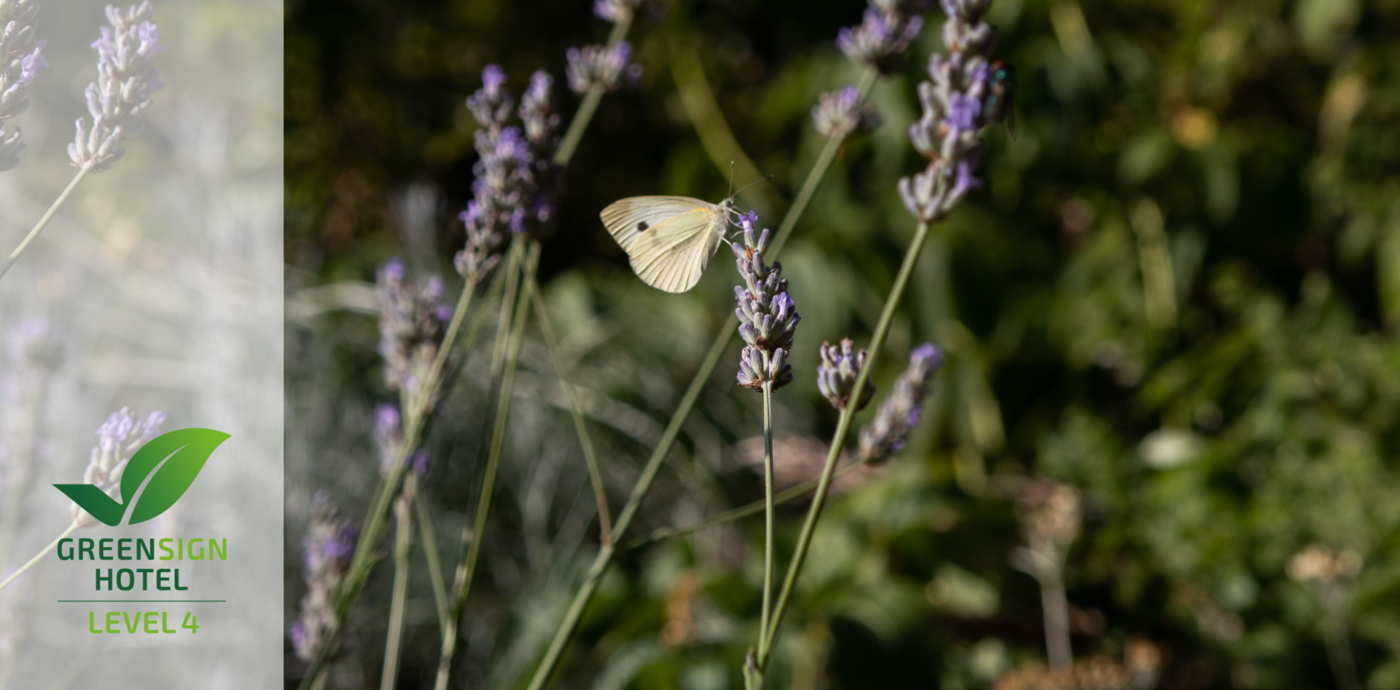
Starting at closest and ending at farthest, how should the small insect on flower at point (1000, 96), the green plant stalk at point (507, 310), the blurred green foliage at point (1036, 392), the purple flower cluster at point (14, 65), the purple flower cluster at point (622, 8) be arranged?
the purple flower cluster at point (14, 65) → the small insect on flower at point (1000, 96) → the green plant stalk at point (507, 310) → the purple flower cluster at point (622, 8) → the blurred green foliage at point (1036, 392)

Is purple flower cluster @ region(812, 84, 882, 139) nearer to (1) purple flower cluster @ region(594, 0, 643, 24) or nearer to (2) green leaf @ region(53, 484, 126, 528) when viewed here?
(1) purple flower cluster @ region(594, 0, 643, 24)

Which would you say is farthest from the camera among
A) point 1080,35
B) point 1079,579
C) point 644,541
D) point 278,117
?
point 278,117

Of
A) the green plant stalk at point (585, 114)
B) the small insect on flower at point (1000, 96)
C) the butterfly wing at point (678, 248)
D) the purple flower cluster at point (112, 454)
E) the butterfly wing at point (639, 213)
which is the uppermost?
the green plant stalk at point (585, 114)

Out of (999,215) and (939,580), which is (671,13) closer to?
(999,215)

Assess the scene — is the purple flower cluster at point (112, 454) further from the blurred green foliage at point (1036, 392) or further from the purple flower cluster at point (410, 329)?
the blurred green foliage at point (1036, 392)

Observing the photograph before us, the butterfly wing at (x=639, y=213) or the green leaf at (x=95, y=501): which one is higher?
the butterfly wing at (x=639, y=213)

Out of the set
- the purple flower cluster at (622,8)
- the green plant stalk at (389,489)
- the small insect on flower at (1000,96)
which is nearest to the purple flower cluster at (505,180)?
the green plant stalk at (389,489)

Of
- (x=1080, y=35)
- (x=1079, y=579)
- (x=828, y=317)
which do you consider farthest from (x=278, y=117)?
(x=1079, y=579)
